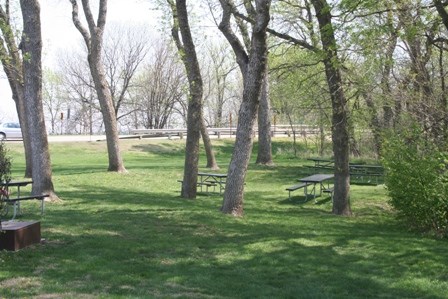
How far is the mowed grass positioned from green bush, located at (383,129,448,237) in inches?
20.6

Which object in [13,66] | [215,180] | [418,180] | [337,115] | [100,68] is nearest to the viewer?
[418,180]

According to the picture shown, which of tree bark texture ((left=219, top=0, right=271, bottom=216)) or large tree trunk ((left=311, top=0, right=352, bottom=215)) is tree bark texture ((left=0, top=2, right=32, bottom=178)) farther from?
large tree trunk ((left=311, top=0, right=352, bottom=215))

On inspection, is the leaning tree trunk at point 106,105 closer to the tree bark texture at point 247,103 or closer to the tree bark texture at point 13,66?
the tree bark texture at point 13,66

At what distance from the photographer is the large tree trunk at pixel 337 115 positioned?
1330 centimetres

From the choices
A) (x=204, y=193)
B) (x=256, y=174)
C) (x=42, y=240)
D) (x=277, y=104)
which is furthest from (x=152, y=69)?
(x=42, y=240)

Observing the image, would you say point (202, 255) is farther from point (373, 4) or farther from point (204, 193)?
point (204, 193)

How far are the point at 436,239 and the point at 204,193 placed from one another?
8.32m

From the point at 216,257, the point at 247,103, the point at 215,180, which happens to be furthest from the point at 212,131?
the point at 216,257

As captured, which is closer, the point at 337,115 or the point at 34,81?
the point at 34,81

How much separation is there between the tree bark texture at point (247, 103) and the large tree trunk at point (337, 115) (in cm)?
182

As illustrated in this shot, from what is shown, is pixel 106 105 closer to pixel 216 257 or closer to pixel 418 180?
pixel 418 180

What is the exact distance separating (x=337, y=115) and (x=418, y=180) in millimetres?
2956

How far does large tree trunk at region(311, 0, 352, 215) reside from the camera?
1330cm

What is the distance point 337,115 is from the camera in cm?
1426
